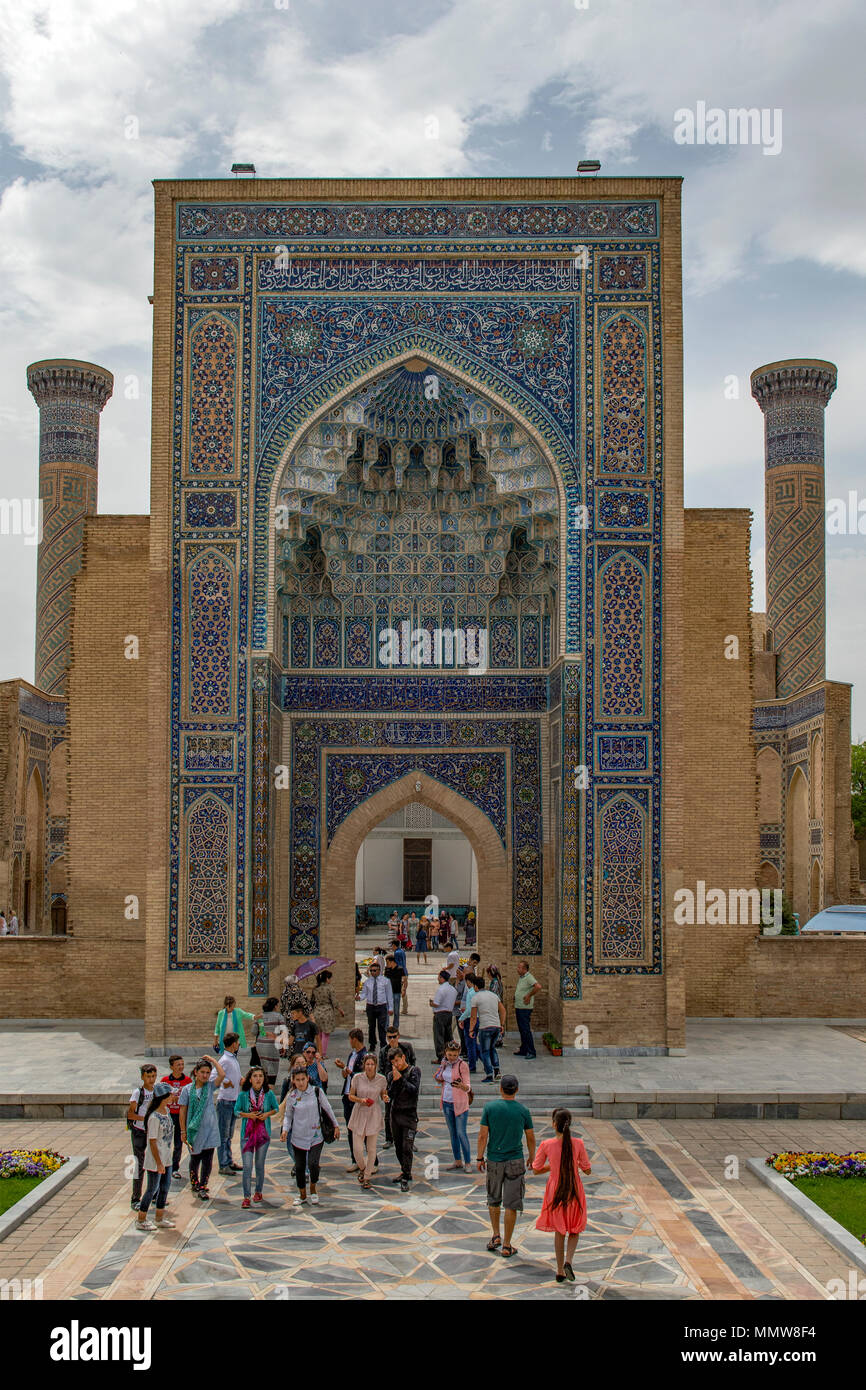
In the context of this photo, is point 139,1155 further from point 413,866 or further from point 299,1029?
point 413,866

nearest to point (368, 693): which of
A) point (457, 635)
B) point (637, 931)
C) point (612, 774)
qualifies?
point (457, 635)

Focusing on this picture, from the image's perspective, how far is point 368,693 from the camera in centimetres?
1236

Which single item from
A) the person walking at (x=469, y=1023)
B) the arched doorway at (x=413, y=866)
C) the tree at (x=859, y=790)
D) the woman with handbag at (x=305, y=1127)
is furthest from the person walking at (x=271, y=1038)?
the tree at (x=859, y=790)

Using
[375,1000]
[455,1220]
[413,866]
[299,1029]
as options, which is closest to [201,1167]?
[299,1029]

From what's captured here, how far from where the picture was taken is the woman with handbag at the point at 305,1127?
22.1 ft

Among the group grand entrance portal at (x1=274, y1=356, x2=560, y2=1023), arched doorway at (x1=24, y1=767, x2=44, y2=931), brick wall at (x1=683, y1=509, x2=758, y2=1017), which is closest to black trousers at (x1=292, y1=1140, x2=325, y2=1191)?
grand entrance portal at (x1=274, y1=356, x2=560, y2=1023)

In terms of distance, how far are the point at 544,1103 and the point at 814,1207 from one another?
2831 mm

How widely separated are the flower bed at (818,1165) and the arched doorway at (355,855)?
15.2ft

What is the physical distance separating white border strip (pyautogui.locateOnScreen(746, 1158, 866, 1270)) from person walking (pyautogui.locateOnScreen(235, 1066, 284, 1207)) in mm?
2920

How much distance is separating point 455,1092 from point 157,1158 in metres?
1.84

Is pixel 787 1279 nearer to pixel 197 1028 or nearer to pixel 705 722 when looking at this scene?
pixel 197 1028

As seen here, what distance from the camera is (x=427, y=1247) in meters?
6.20

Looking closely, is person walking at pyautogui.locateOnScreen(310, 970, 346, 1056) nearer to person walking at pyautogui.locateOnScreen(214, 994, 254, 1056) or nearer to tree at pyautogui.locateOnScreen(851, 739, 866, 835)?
person walking at pyautogui.locateOnScreen(214, 994, 254, 1056)

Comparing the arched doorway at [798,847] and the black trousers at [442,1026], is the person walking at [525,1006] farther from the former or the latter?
the arched doorway at [798,847]
